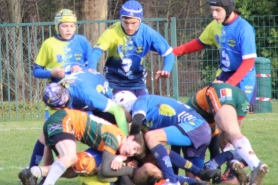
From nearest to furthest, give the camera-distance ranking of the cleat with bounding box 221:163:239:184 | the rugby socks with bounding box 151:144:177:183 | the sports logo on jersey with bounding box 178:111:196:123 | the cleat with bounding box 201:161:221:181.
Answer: the rugby socks with bounding box 151:144:177:183, the cleat with bounding box 201:161:221:181, the sports logo on jersey with bounding box 178:111:196:123, the cleat with bounding box 221:163:239:184

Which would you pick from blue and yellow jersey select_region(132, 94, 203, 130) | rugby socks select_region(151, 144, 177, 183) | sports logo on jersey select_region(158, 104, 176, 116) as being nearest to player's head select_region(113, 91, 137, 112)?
blue and yellow jersey select_region(132, 94, 203, 130)

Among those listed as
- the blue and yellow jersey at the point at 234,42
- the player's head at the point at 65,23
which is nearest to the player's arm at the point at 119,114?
the blue and yellow jersey at the point at 234,42

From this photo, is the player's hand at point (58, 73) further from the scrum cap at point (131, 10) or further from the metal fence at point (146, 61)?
the metal fence at point (146, 61)

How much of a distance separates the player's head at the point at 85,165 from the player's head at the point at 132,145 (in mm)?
287

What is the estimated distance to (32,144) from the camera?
10.2 meters

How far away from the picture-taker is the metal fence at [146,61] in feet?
48.0

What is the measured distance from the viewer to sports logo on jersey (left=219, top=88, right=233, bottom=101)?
6984 mm

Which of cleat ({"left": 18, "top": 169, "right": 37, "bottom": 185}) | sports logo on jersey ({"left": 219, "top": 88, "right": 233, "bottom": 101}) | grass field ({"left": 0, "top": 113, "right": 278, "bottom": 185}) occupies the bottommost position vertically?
grass field ({"left": 0, "top": 113, "right": 278, "bottom": 185})

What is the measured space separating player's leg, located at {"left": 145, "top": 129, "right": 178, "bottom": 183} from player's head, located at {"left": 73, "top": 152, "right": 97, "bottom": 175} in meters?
0.56

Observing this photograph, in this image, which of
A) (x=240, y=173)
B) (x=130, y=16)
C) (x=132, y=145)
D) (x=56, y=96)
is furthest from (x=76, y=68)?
(x=240, y=173)

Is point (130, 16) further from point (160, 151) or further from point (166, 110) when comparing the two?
point (160, 151)

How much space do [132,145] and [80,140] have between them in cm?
49

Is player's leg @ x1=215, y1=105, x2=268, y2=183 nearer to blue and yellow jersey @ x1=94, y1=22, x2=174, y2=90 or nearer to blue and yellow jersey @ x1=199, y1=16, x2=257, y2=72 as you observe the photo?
blue and yellow jersey @ x1=199, y1=16, x2=257, y2=72

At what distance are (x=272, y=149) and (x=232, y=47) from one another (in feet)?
7.24
